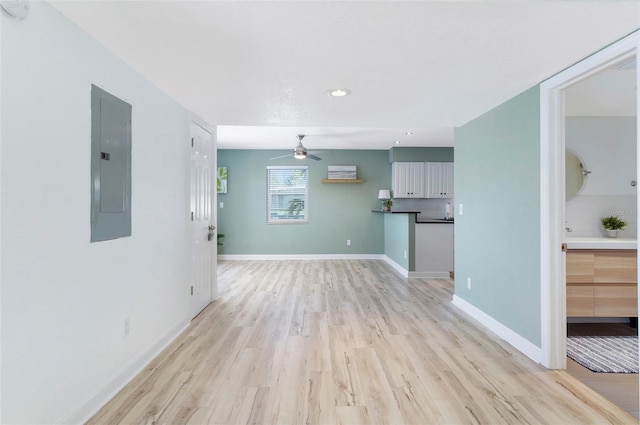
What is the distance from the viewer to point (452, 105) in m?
2.97

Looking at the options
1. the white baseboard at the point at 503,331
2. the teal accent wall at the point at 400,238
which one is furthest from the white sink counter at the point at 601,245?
the teal accent wall at the point at 400,238

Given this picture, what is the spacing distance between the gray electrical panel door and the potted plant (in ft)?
14.3

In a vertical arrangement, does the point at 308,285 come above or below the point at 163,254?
below

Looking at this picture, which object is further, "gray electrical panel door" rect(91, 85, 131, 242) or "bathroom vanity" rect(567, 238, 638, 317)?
"bathroom vanity" rect(567, 238, 638, 317)

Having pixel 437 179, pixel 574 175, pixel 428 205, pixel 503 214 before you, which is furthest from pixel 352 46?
pixel 428 205

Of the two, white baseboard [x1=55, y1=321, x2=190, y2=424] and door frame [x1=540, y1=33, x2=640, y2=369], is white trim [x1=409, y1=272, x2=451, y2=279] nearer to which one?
door frame [x1=540, y1=33, x2=640, y2=369]

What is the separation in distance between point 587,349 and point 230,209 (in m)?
6.25

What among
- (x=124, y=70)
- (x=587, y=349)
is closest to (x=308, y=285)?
(x=587, y=349)

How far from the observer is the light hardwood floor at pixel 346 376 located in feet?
5.75

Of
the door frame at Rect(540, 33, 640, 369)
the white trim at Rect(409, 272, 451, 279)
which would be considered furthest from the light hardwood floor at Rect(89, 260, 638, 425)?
the white trim at Rect(409, 272, 451, 279)

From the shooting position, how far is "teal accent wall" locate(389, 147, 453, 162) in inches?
269

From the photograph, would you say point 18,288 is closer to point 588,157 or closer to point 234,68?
point 234,68

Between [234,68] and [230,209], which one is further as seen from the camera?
[230,209]

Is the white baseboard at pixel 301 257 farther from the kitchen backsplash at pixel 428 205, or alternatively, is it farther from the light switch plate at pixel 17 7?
the light switch plate at pixel 17 7
